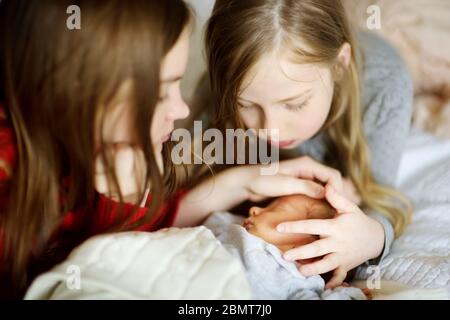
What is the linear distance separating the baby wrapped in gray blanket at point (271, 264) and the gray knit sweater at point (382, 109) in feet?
0.95

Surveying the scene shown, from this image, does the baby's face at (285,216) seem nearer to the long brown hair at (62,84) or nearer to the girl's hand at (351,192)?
the girl's hand at (351,192)

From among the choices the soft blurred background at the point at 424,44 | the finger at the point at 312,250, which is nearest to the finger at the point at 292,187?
the finger at the point at 312,250

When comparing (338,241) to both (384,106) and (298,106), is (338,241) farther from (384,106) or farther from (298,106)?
(384,106)

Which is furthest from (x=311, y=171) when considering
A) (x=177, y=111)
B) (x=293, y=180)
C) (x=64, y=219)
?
(x=64, y=219)

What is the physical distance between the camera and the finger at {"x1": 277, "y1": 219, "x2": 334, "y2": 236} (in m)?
0.85

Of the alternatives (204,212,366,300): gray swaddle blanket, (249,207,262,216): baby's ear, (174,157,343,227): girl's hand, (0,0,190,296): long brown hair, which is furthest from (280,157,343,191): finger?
(0,0,190,296): long brown hair

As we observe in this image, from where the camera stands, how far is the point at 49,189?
779 mm

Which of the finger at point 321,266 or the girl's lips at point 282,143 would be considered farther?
the girl's lips at point 282,143

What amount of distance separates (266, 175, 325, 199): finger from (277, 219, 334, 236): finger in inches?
3.7

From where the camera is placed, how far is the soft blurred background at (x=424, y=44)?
3.85 ft

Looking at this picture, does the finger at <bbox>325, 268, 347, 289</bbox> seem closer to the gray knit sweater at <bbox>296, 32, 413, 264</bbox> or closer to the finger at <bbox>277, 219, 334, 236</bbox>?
the finger at <bbox>277, 219, 334, 236</bbox>

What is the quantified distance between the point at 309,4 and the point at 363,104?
0.30 meters

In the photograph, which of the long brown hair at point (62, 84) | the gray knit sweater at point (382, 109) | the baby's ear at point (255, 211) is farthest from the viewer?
the gray knit sweater at point (382, 109)

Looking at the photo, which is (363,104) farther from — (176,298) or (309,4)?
(176,298)
